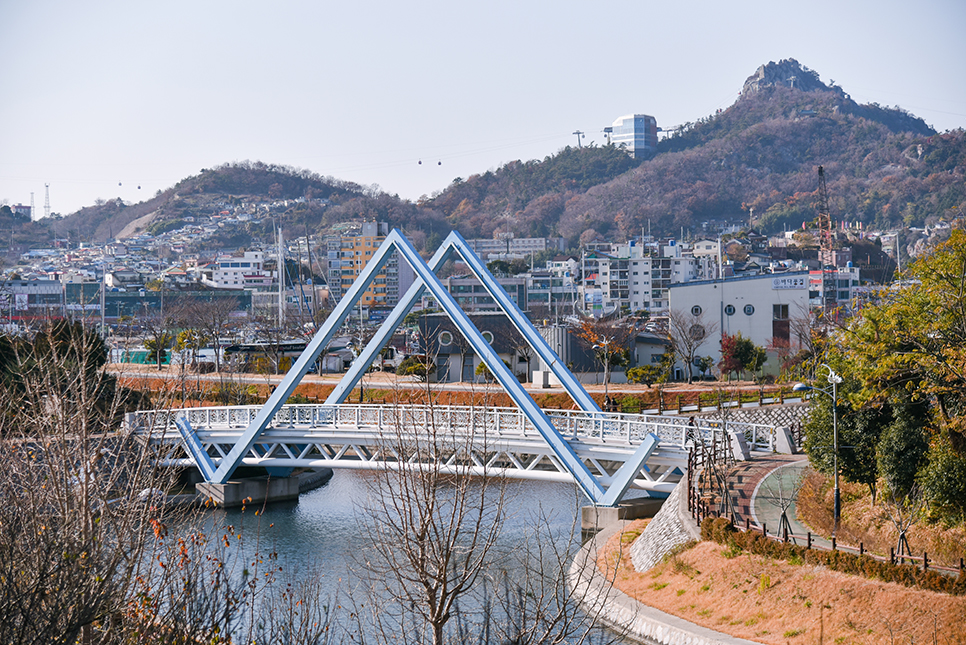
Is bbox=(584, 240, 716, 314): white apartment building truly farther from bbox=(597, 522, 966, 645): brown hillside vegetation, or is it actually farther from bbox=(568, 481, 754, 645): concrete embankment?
bbox=(597, 522, 966, 645): brown hillside vegetation

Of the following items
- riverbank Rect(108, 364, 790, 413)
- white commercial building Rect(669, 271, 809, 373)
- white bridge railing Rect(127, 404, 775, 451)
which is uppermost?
white commercial building Rect(669, 271, 809, 373)

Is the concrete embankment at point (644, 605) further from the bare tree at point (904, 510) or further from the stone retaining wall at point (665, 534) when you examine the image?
the bare tree at point (904, 510)

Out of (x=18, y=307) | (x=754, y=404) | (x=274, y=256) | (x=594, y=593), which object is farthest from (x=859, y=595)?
(x=274, y=256)

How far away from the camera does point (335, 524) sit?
2938cm

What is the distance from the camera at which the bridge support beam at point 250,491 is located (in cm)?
3156

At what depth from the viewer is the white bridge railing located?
25.6 m

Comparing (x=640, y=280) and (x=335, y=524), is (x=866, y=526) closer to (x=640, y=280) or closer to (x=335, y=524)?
(x=335, y=524)

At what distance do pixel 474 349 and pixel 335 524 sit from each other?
7.21 meters

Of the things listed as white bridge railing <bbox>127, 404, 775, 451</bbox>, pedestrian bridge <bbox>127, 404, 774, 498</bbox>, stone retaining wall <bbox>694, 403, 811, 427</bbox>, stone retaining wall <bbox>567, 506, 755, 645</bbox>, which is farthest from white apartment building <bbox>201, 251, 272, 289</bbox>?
stone retaining wall <bbox>567, 506, 755, 645</bbox>

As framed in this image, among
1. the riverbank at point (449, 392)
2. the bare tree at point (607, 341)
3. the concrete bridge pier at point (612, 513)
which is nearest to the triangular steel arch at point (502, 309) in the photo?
the concrete bridge pier at point (612, 513)

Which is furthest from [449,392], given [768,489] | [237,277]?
[237,277]

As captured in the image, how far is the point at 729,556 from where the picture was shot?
1831 cm

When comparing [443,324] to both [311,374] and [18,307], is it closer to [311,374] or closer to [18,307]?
[311,374]

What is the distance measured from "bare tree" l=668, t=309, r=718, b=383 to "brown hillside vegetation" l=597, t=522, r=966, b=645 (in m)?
33.5
